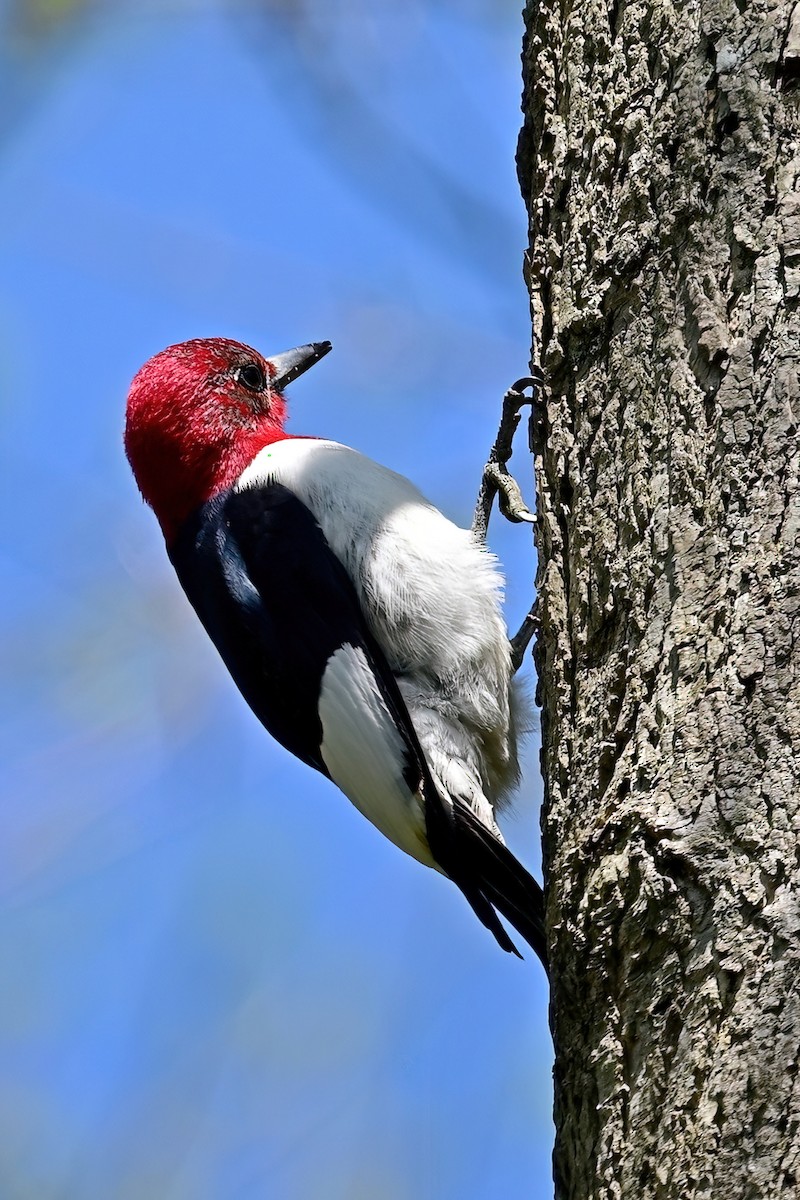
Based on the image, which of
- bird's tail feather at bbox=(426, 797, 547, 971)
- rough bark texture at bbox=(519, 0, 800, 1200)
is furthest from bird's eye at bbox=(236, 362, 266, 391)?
rough bark texture at bbox=(519, 0, 800, 1200)

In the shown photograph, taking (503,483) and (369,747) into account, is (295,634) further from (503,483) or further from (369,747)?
(503,483)

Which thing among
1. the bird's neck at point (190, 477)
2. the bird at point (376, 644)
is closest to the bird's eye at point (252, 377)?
the bird's neck at point (190, 477)

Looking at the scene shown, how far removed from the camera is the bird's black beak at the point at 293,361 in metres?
4.05

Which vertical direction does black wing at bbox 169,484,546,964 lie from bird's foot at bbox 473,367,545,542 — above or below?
below

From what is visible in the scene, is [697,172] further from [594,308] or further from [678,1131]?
[678,1131]

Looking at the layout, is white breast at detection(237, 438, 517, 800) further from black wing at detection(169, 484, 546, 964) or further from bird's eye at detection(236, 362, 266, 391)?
bird's eye at detection(236, 362, 266, 391)

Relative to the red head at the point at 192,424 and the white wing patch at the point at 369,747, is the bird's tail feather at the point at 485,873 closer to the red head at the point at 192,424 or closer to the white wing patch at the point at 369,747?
the white wing patch at the point at 369,747

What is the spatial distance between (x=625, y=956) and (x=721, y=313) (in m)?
0.90

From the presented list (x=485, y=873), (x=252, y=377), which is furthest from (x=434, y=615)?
(x=252, y=377)

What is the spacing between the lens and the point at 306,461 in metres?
3.34

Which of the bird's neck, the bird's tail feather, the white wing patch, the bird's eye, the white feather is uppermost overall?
the bird's eye

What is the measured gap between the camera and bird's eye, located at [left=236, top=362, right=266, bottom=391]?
12.8 feet

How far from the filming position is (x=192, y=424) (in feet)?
11.9

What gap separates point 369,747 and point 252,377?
1400mm
